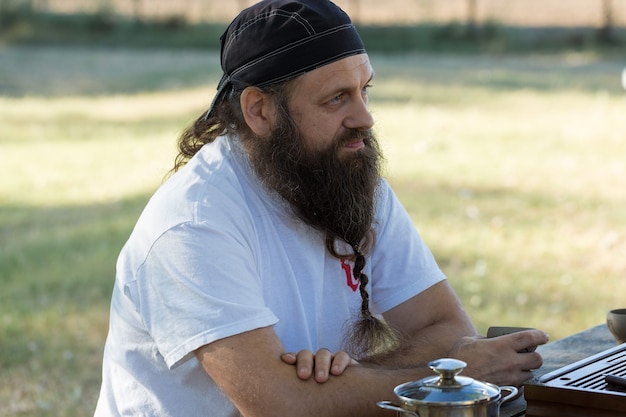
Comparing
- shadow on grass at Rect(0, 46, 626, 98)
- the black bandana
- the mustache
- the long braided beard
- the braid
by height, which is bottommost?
the braid

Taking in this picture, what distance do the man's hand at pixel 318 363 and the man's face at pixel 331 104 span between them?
571 millimetres

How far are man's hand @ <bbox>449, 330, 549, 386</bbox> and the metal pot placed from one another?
64 cm

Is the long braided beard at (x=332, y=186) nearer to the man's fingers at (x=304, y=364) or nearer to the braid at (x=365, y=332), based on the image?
the braid at (x=365, y=332)

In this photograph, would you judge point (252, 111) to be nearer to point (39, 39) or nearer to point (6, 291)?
point (6, 291)

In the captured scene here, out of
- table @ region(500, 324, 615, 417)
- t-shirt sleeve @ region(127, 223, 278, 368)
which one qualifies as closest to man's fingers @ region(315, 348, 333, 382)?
t-shirt sleeve @ region(127, 223, 278, 368)

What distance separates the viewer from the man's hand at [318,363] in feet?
8.13

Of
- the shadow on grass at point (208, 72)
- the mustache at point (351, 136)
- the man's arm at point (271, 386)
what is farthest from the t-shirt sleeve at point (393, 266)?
the shadow on grass at point (208, 72)

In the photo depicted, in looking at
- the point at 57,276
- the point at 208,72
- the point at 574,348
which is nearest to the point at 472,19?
the point at 208,72

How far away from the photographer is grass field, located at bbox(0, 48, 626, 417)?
6.41 m

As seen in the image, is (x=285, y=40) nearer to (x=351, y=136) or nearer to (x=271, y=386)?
(x=351, y=136)

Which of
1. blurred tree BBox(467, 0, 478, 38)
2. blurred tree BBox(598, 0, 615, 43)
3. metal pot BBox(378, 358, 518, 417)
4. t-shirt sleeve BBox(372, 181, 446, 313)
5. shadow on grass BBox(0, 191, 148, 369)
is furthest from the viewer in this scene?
blurred tree BBox(467, 0, 478, 38)

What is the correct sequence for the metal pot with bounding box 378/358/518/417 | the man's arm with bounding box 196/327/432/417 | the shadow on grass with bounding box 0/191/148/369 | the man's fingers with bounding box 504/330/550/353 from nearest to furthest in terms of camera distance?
the metal pot with bounding box 378/358/518/417
the man's arm with bounding box 196/327/432/417
the man's fingers with bounding box 504/330/550/353
the shadow on grass with bounding box 0/191/148/369

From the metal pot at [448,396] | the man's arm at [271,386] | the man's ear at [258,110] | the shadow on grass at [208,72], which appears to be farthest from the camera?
the shadow on grass at [208,72]

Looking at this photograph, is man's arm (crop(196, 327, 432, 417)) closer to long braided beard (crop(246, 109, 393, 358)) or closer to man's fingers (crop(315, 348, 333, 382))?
man's fingers (crop(315, 348, 333, 382))
